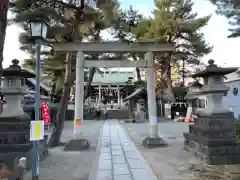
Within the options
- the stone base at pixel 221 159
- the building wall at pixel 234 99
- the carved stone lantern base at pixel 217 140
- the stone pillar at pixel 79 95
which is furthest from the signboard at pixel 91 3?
the building wall at pixel 234 99

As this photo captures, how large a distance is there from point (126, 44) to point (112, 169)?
18.7ft

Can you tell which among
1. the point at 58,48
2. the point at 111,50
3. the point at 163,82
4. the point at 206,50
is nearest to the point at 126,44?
the point at 111,50

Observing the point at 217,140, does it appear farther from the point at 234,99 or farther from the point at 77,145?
the point at 234,99

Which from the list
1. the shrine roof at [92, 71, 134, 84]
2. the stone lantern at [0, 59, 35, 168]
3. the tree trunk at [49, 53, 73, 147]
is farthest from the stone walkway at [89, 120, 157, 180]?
the shrine roof at [92, 71, 134, 84]

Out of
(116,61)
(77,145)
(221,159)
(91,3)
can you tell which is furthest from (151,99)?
(91,3)

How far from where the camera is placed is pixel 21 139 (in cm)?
723

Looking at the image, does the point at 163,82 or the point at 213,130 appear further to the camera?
the point at 163,82

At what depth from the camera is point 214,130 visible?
7.88 m

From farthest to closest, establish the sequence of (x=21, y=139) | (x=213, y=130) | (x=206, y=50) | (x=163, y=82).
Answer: (x=163, y=82) < (x=206, y=50) < (x=213, y=130) < (x=21, y=139)

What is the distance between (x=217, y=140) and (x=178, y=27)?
20592mm

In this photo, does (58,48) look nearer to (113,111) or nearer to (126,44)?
(126,44)

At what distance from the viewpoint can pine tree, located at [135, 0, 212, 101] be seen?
87.0ft

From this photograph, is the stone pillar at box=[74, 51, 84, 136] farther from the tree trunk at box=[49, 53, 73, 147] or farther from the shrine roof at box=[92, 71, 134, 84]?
the shrine roof at box=[92, 71, 134, 84]

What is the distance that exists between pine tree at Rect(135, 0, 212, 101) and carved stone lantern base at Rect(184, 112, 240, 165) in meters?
18.4
